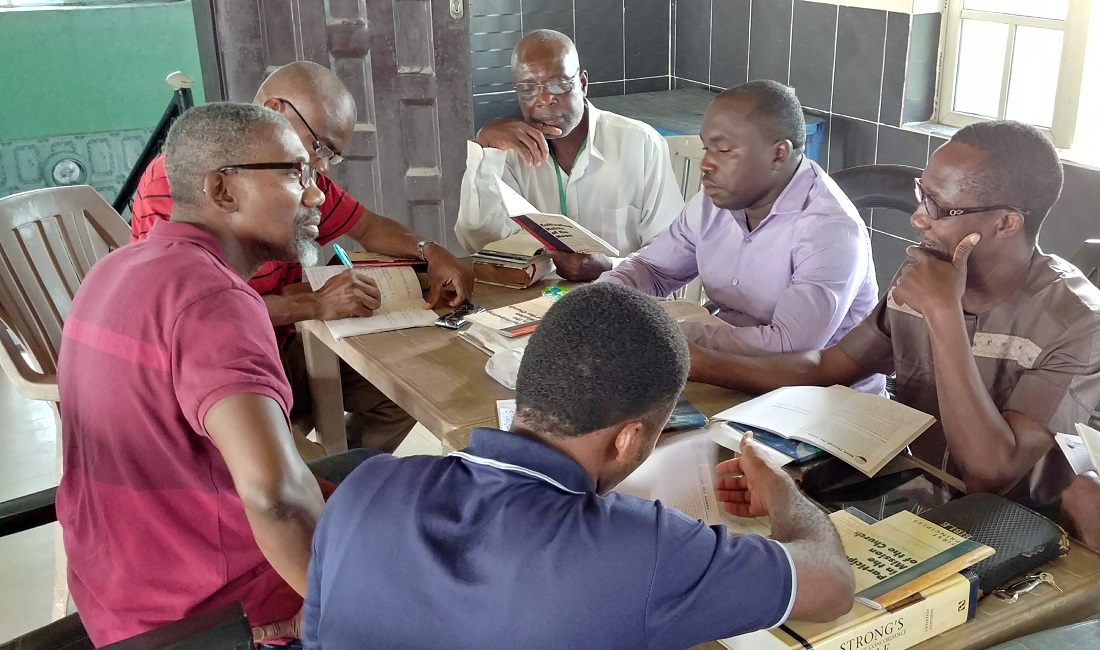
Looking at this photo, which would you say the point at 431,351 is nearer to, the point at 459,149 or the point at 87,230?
the point at 87,230

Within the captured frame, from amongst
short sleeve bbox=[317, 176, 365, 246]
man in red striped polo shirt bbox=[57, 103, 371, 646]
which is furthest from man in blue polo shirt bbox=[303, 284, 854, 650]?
short sleeve bbox=[317, 176, 365, 246]

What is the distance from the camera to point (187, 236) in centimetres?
162

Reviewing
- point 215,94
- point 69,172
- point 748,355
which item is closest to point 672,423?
point 748,355

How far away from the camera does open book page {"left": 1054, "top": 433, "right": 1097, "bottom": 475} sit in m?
1.48

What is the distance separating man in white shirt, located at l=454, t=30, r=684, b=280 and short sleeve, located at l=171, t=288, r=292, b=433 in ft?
5.34

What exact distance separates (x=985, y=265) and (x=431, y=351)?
116 cm

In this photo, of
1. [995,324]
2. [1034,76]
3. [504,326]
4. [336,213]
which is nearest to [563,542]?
[995,324]

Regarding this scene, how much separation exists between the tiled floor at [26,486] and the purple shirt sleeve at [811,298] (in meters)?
1.59

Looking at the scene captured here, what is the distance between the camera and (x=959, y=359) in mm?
1746

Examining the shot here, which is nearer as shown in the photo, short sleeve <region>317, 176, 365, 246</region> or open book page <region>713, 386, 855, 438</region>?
open book page <region>713, 386, 855, 438</region>

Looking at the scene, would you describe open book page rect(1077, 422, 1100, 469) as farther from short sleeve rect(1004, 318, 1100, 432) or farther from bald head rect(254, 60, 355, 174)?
bald head rect(254, 60, 355, 174)

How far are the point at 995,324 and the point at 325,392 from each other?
1726 millimetres

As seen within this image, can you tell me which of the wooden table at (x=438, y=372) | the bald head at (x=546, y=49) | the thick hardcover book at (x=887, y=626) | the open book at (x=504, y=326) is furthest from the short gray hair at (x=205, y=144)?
the bald head at (x=546, y=49)

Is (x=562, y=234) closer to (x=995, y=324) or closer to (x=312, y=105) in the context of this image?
(x=312, y=105)
